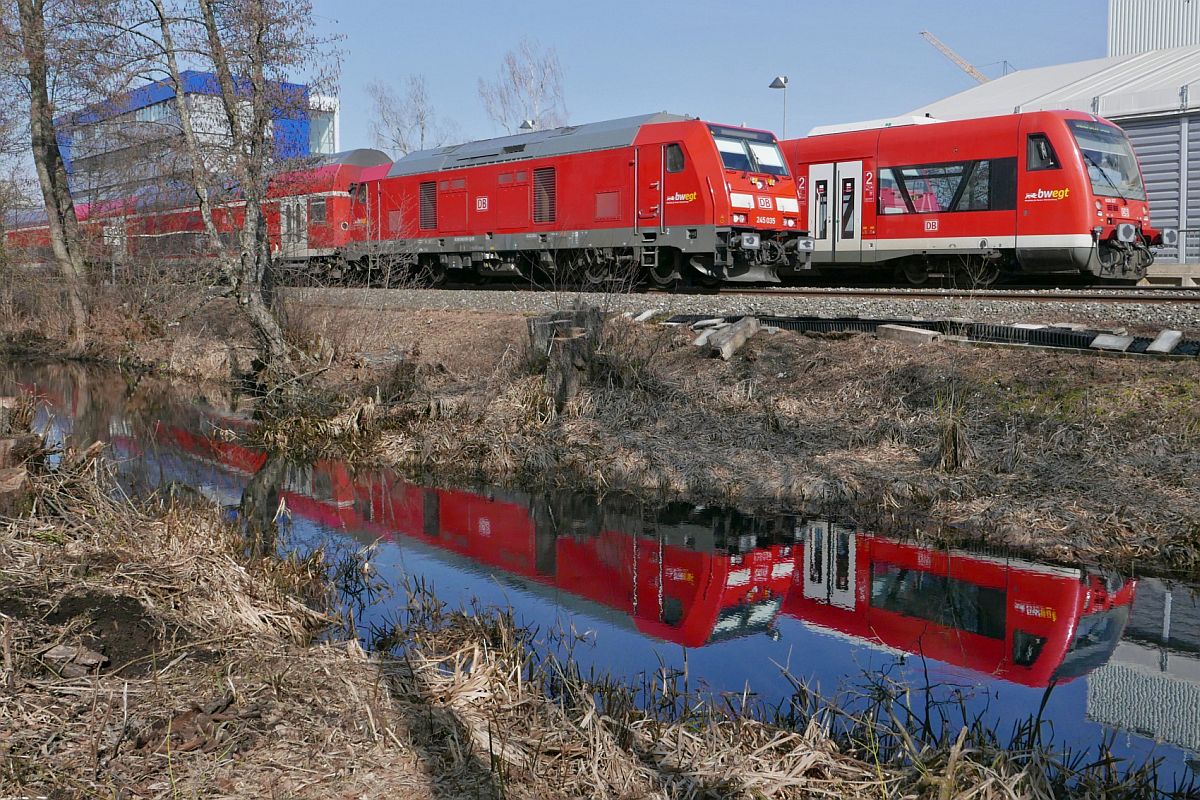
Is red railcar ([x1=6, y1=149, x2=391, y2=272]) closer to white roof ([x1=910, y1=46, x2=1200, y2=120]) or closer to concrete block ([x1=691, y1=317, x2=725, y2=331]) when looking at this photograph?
concrete block ([x1=691, y1=317, x2=725, y2=331])

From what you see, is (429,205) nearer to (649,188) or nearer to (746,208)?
(649,188)

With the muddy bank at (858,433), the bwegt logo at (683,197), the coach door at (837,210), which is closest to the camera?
the muddy bank at (858,433)

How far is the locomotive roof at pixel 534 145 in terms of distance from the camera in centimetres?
1927

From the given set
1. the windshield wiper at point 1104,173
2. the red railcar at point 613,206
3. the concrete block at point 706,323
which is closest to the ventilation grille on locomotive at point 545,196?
the red railcar at point 613,206

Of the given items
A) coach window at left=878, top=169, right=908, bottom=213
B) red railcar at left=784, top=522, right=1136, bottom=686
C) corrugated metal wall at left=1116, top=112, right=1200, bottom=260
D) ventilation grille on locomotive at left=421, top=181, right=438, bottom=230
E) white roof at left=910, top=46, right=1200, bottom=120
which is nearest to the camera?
red railcar at left=784, top=522, right=1136, bottom=686

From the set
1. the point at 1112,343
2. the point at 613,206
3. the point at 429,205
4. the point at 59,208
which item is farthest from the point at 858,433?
the point at 59,208

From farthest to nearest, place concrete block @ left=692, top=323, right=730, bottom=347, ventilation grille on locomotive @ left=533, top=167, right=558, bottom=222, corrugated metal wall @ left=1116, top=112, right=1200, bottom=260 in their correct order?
corrugated metal wall @ left=1116, top=112, right=1200, bottom=260 < ventilation grille on locomotive @ left=533, top=167, right=558, bottom=222 < concrete block @ left=692, top=323, right=730, bottom=347

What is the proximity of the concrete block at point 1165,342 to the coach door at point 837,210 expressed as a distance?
28.8ft

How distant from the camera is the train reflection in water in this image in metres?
6.43

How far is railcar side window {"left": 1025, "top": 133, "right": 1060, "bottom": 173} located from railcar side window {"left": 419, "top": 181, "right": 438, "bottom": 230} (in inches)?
459

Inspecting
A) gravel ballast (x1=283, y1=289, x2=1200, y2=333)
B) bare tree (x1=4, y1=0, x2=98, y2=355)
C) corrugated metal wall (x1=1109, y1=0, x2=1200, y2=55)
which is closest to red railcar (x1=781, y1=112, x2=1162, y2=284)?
gravel ballast (x1=283, y1=289, x2=1200, y2=333)

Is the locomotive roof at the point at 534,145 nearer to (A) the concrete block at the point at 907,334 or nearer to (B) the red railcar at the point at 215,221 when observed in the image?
(B) the red railcar at the point at 215,221

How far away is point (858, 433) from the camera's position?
10586 mm

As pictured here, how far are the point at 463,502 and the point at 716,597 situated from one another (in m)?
3.63
